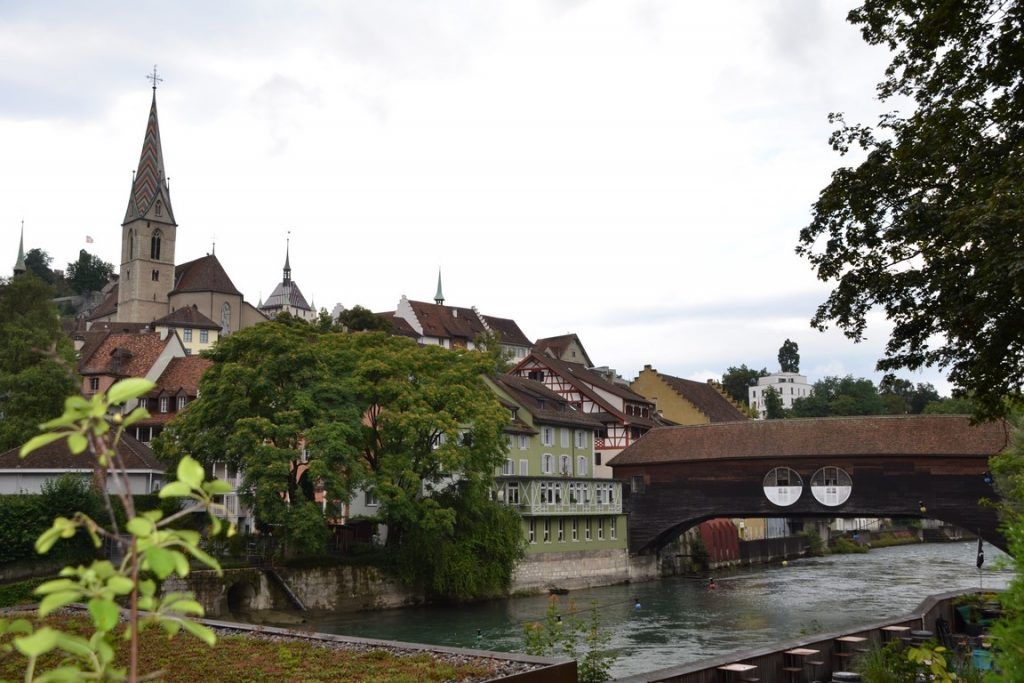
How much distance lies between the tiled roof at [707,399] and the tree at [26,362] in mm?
37384

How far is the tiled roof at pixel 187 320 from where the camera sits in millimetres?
71750

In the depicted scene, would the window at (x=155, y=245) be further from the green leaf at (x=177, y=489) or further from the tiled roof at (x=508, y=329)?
the green leaf at (x=177, y=489)

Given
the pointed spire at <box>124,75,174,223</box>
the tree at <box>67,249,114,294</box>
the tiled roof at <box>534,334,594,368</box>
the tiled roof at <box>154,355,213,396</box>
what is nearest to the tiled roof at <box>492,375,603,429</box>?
the tiled roof at <box>154,355,213,396</box>

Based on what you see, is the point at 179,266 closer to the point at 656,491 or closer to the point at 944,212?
the point at 656,491

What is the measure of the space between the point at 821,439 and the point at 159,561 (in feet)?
145

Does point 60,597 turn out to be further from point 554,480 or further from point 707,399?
point 707,399

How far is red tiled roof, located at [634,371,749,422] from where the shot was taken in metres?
66.9

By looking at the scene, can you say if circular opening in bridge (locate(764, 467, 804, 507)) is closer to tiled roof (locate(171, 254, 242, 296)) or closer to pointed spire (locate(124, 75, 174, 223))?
tiled roof (locate(171, 254, 242, 296))

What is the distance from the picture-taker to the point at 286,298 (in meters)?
121

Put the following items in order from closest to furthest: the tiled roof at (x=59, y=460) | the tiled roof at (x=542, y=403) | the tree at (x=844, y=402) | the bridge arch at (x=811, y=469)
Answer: the tiled roof at (x=59, y=460) → the bridge arch at (x=811, y=469) → the tiled roof at (x=542, y=403) → the tree at (x=844, y=402)

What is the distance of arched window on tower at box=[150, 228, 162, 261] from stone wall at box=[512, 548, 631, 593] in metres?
48.3

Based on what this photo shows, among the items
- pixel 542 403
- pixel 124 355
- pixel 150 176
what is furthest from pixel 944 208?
pixel 150 176

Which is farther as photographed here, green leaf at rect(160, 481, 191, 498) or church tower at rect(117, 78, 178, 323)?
church tower at rect(117, 78, 178, 323)

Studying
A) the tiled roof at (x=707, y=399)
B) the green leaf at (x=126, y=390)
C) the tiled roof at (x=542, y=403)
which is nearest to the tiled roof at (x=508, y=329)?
the tiled roof at (x=707, y=399)
